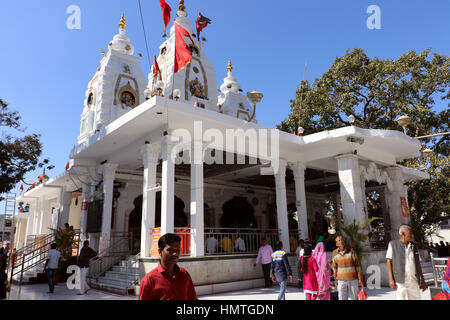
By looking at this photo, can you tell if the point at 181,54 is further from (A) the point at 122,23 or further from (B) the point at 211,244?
(A) the point at 122,23

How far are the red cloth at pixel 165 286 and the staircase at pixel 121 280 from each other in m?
7.11

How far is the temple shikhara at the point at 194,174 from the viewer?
31.1 feet

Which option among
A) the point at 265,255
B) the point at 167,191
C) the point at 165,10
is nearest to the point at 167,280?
the point at 167,191

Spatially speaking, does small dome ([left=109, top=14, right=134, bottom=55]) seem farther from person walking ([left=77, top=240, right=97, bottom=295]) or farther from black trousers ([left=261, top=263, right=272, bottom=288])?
black trousers ([left=261, top=263, right=272, bottom=288])

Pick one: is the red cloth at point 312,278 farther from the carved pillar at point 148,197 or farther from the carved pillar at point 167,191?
the carved pillar at point 148,197

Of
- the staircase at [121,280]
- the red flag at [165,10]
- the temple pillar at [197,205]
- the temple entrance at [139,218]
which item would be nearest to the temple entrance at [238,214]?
the temple entrance at [139,218]

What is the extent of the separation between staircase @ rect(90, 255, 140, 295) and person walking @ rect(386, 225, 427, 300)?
6687mm

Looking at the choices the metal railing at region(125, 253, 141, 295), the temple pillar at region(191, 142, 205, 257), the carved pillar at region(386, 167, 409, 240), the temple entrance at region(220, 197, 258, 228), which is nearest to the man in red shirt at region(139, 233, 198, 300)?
the temple pillar at region(191, 142, 205, 257)

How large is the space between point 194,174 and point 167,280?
7.45 metres

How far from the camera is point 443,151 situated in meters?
22.0

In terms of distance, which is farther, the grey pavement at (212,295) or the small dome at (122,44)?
the small dome at (122,44)

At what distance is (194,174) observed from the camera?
9883mm

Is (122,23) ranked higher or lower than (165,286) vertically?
higher
